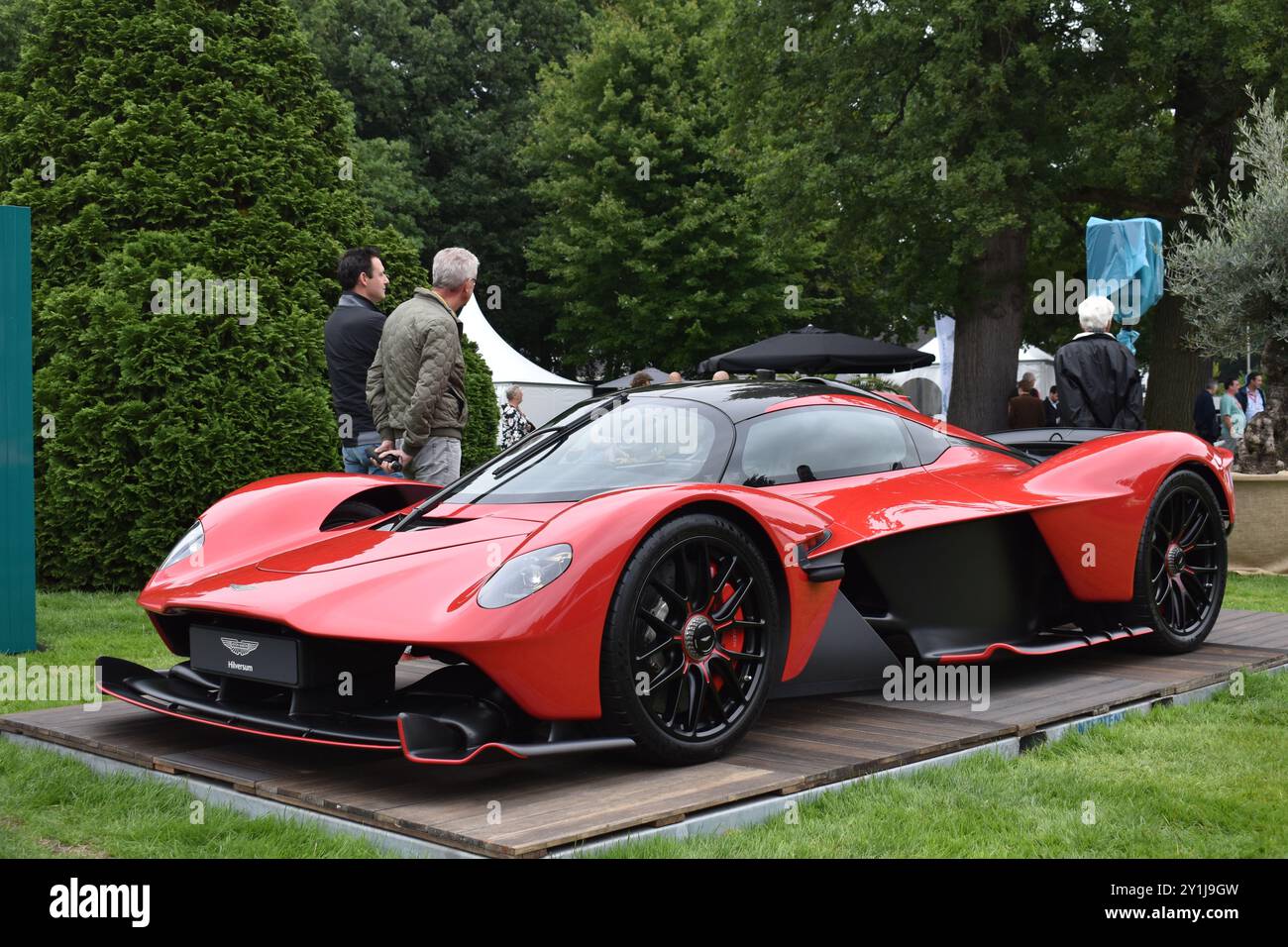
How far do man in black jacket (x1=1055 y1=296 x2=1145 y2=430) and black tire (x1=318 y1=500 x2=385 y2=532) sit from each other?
4.56 meters

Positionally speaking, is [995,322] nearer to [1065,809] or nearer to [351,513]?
[351,513]

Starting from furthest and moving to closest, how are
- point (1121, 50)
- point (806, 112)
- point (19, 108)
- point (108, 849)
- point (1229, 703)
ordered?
point (806, 112) → point (1121, 50) → point (19, 108) → point (1229, 703) → point (108, 849)

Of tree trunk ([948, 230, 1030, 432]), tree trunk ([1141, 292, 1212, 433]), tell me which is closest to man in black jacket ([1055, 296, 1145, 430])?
tree trunk ([948, 230, 1030, 432])

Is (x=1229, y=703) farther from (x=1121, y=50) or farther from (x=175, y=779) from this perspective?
(x=1121, y=50)

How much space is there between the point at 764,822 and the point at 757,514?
1.07m

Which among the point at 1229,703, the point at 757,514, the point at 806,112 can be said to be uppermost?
the point at 806,112

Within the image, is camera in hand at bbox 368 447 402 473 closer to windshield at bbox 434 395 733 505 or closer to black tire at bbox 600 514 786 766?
windshield at bbox 434 395 733 505

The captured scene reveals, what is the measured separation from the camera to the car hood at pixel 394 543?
14.5 ft

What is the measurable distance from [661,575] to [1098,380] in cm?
490

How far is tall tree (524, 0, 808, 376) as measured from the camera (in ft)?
93.9

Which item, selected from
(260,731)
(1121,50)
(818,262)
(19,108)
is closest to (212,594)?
(260,731)

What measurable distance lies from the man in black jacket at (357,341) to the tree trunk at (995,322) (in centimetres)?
1193

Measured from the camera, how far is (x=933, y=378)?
3145cm

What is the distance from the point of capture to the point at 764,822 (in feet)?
13.0
